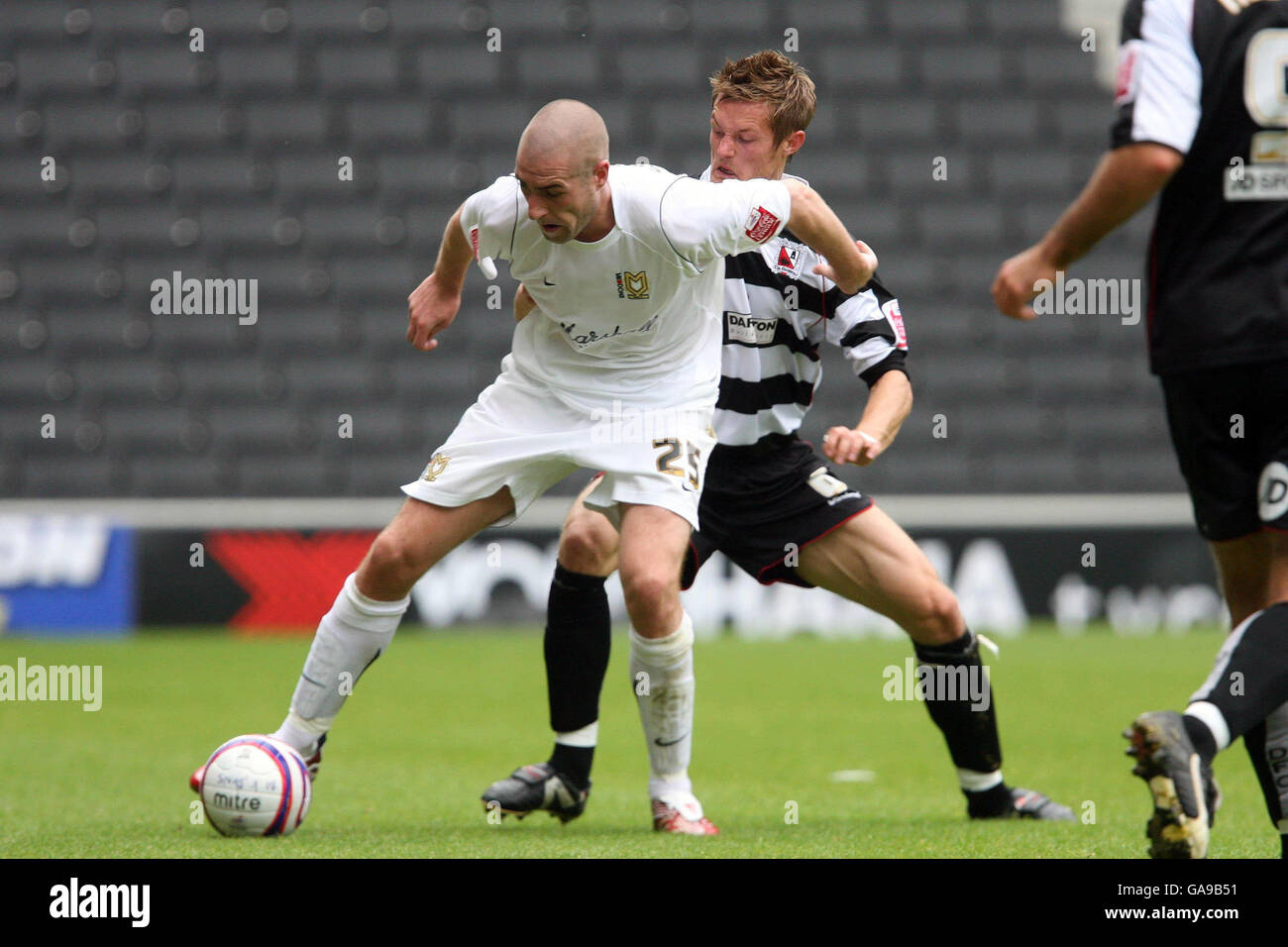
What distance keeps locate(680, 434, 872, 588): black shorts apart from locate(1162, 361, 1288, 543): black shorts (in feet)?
5.18

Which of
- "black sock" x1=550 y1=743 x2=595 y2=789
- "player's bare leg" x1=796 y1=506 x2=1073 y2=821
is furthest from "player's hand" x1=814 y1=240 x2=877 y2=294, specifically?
"black sock" x1=550 y1=743 x2=595 y2=789

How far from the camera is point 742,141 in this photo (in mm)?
4441

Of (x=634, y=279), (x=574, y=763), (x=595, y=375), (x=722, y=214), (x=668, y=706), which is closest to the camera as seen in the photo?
(x=722, y=214)

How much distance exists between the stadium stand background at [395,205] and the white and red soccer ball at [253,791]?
7324mm

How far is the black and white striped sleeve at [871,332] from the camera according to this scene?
4527mm

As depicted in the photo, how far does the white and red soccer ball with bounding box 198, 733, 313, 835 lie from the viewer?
3914 mm

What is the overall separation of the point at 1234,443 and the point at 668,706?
1822mm

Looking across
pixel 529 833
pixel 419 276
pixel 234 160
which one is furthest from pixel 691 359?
pixel 234 160

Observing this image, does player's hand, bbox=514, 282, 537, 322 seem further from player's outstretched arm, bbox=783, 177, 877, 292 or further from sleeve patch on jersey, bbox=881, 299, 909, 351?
sleeve patch on jersey, bbox=881, 299, 909, 351

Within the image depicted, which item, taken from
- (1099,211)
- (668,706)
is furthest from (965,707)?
(1099,211)

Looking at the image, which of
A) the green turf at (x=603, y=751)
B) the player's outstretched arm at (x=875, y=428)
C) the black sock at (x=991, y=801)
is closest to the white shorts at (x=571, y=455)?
the player's outstretched arm at (x=875, y=428)

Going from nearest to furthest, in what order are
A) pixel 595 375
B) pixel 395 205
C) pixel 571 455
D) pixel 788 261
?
pixel 571 455 → pixel 595 375 → pixel 788 261 → pixel 395 205

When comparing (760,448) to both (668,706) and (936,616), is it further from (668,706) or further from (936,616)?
(668,706)
